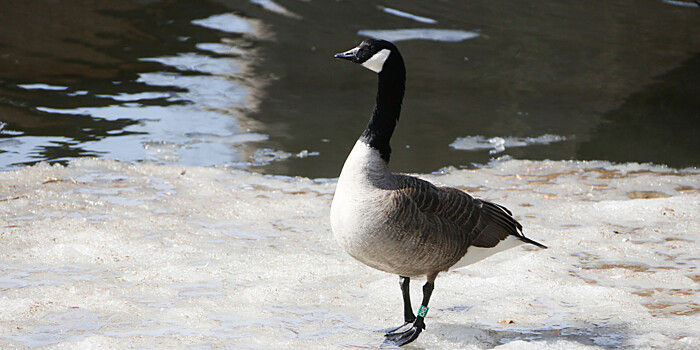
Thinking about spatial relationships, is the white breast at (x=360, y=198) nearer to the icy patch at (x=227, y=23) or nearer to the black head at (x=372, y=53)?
the black head at (x=372, y=53)

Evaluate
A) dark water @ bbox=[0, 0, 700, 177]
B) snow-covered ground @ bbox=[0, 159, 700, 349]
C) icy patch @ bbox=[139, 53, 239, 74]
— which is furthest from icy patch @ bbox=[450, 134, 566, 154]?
icy patch @ bbox=[139, 53, 239, 74]

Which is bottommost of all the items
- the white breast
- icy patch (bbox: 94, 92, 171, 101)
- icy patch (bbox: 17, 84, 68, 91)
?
icy patch (bbox: 94, 92, 171, 101)

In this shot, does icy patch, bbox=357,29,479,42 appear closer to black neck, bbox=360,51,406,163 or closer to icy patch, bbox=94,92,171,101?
icy patch, bbox=94,92,171,101

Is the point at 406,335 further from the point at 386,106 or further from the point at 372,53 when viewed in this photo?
the point at 372,53

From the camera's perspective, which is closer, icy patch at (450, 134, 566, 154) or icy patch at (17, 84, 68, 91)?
icy patch at (450, 134, 566, 154)

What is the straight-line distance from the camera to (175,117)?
8945 mm

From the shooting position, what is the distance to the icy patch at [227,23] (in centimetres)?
1166

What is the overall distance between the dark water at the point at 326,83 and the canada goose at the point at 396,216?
341cm

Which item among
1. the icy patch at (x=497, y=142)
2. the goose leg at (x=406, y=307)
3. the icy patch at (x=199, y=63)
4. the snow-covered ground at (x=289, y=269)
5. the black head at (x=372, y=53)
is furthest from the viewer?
the icy patch at (x=199, y=63)

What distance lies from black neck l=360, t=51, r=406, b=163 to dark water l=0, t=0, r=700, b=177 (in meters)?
3.41

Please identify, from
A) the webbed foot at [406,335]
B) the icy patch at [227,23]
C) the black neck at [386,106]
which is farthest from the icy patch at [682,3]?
the webbed foot at [406,335]

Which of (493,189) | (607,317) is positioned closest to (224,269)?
(607,317)

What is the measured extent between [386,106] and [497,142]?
15.5ft

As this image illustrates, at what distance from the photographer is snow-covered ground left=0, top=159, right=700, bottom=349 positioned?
14.0 ft
